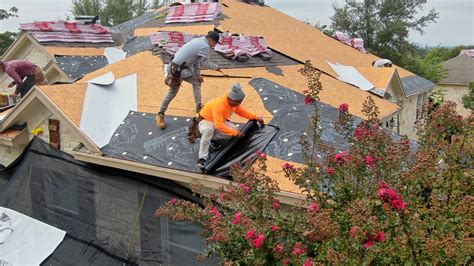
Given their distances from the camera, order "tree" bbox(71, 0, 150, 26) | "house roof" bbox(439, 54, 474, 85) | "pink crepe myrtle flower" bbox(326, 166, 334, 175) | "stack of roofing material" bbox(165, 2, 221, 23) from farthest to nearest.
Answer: "house roof" bbox(439, 54, 474, 85) < "tree" bbox(71, 0, 150, 26) < "stack of roofing material" bbox(165, 2, 221, 23) < "pink crepe myrtle flower" bbox(326, 166, 334, 175)

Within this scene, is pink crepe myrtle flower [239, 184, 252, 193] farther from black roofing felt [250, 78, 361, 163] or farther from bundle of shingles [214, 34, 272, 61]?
bundle of shingles [214, 34, 272, 61]

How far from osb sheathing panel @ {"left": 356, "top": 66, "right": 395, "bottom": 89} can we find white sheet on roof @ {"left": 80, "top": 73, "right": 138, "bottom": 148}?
7148 millimetres

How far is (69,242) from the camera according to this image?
771cm

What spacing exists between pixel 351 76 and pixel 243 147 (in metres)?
7.42

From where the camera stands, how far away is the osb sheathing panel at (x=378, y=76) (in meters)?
12.6

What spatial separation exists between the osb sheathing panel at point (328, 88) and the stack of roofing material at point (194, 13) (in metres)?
4.46

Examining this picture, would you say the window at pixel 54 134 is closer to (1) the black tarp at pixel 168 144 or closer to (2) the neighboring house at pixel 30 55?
(1) the black tarp at pixel 168 144

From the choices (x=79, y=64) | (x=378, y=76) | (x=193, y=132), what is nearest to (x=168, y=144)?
(x=193, y=132)

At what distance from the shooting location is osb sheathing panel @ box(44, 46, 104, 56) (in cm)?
1453

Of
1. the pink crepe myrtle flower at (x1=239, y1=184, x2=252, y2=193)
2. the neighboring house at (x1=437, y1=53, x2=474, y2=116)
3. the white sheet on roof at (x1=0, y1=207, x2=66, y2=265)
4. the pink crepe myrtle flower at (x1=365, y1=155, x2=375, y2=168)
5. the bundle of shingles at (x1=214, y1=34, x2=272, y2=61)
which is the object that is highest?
the bundle of shingles at (x1=214, y1=34, x2=272, y2=61)

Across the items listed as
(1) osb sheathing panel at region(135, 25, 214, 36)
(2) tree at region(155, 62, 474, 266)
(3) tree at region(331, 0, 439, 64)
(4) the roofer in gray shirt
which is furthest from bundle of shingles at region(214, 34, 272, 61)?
(3) tree at region(331, 0, 439, 64)

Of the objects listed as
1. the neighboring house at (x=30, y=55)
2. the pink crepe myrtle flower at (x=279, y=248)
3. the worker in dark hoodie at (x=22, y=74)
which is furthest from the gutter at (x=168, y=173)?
the neighboring house at (x=30, y=55)

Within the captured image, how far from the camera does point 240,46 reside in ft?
34.8

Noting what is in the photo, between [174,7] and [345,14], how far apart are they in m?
21.2
